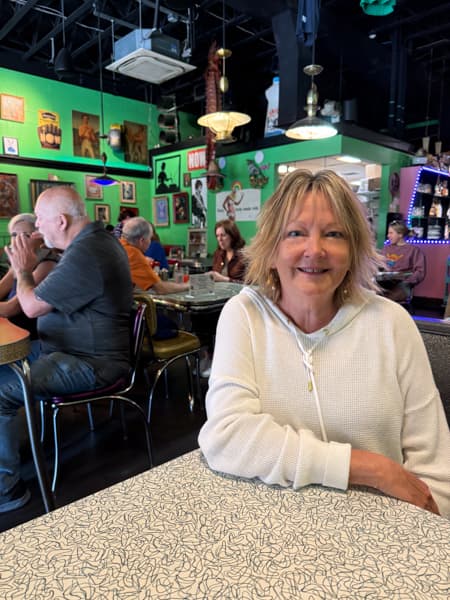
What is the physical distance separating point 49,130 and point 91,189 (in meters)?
1.43

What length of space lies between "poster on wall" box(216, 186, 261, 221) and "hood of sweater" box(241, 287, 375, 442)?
7.26 metres

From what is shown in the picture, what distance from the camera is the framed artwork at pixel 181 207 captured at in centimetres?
982

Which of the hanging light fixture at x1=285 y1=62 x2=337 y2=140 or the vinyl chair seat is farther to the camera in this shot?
the hanging light fixture at x1=285 y1=62 x2=337 y2=140

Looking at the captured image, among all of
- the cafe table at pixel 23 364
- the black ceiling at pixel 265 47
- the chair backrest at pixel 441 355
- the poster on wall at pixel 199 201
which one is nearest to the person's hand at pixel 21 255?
the cafe table at pixel 23 364

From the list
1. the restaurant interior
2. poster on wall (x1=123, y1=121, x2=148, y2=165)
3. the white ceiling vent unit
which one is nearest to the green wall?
the restaurant interior

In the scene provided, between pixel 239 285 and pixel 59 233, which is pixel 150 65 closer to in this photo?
pixel 239 285

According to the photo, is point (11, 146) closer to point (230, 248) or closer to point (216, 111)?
point (216, 111)

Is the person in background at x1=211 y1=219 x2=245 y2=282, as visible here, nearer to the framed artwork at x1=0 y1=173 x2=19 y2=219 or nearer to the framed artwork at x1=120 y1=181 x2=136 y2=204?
the framed artwork at x1=0 y1=173 x2=19 y2=219

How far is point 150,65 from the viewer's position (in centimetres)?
516

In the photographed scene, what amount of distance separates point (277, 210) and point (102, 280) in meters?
1.33

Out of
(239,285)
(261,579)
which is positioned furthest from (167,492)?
(239,285)

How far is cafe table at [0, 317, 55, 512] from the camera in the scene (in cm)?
155

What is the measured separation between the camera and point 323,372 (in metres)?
0.97

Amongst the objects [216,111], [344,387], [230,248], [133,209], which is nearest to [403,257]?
[230,248]
